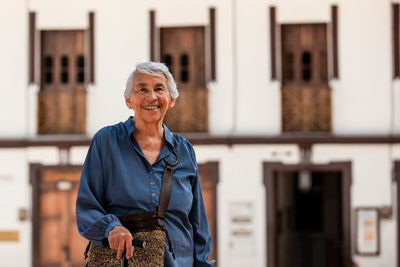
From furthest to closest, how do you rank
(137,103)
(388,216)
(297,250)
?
(297,250)
(388,216)
(137,103)

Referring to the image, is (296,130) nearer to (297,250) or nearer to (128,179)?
(297,250)

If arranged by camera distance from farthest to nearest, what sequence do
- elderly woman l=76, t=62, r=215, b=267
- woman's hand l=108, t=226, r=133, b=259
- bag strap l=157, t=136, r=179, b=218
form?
1. bag strap l=157, t=136, r=179, b=218
2. elderly woman l=76, t=62, r=215, b=267
3. woman's hand l=108, t=226, r=133, b=259

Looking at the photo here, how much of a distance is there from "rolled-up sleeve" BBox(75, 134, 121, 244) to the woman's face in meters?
0.24

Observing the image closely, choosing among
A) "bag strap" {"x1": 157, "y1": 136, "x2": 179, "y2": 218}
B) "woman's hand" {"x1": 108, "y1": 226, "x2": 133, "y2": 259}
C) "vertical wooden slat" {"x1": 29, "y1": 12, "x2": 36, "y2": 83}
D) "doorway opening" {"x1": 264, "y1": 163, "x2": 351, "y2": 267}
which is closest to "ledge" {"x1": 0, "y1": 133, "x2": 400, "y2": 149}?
"doorway opening" {"x1": 264, "y1": 163, "x2": 351, "y2": 267}

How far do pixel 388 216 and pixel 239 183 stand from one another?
2.92 metres

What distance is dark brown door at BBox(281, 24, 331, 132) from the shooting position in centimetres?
Result: 1255

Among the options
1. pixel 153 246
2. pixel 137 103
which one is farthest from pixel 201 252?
pixel 137 103

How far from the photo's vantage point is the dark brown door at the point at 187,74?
12.6 metres

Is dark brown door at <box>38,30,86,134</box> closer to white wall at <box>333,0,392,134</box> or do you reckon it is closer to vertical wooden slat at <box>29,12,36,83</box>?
vertical wooden slat at <box>29,12,36,83</box>

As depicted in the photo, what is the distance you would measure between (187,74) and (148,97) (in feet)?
33.2

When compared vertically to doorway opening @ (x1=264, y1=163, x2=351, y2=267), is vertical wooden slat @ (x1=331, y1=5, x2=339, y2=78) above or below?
above

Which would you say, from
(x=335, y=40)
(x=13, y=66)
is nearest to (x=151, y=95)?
(x=335, y=40)

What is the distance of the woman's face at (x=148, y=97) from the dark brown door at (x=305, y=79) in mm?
9864

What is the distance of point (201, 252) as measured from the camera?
3000mm
